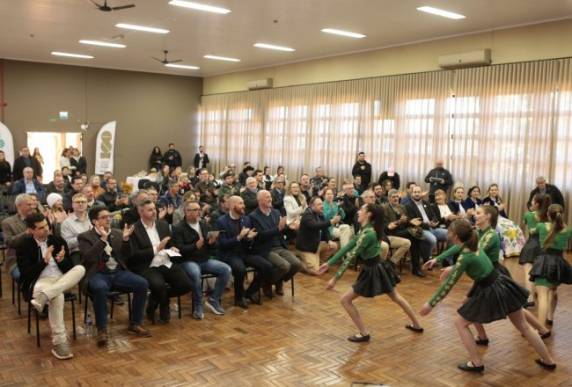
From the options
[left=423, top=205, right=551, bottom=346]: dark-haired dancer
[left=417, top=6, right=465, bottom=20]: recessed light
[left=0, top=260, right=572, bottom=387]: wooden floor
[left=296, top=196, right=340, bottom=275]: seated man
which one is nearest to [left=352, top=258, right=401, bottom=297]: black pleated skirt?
[left=423, top=205, right=551, bottom=346]: dark-haired dancer

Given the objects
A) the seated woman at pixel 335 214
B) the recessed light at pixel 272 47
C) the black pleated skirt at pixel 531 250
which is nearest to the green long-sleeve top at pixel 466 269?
the black pleated skirt at pixel 531 250

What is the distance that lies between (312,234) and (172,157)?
12363mm

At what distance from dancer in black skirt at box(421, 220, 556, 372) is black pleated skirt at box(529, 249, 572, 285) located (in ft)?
3.15

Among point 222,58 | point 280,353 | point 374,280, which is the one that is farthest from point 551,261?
point 222,58

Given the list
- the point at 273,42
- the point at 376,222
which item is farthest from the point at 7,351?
the point at 273,42

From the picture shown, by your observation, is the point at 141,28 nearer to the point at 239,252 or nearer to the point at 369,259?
the point at 239,252

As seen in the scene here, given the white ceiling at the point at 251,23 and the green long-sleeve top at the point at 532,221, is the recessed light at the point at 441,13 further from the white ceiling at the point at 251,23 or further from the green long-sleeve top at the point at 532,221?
the green long-sleeve top at the point at 532,221

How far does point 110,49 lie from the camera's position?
45.5 feet

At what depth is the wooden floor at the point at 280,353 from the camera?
4.19 m

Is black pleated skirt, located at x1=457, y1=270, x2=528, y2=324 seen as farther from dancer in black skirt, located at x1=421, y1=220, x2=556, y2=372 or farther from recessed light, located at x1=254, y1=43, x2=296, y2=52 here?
recessed light, located at x1=254, y1=43, x2=296, y2=52

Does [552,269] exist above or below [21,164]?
below

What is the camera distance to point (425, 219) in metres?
8.23

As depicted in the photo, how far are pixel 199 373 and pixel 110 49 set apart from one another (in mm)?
11578

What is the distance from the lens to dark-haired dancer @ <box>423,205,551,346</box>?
4469 millimetres
